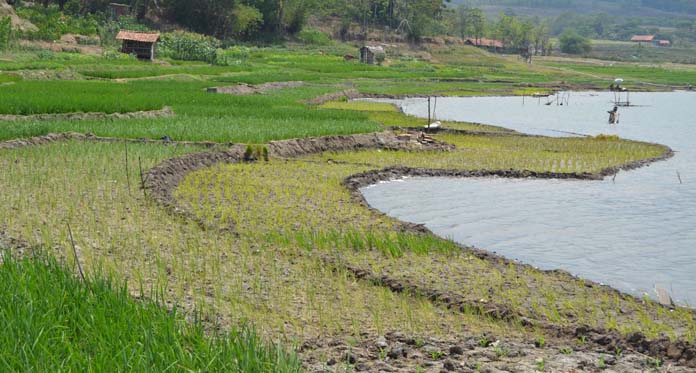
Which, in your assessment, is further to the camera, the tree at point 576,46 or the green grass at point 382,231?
the tree at point 576,46

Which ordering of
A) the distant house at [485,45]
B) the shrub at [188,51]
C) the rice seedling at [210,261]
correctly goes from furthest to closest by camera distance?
the distant house at [485,45] < the shrub at [188,51] < the rice seedling at [210,261]

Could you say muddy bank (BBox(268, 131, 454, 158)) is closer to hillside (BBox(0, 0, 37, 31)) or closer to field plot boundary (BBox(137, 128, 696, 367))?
field plot boundary (BBox(137, 128, 696, 367))

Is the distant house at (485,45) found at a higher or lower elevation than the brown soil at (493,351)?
lower

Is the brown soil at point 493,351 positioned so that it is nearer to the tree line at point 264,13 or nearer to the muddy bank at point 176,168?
the muddy bank at point 176,168

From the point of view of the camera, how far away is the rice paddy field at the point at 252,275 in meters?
4.33

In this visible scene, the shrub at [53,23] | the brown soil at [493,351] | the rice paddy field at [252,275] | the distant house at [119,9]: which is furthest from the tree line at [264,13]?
the brown soil at [493,351]

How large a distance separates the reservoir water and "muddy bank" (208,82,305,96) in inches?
557

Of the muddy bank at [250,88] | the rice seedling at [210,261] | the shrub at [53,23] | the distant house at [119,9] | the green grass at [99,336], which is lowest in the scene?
the muddy bank at [250,88]

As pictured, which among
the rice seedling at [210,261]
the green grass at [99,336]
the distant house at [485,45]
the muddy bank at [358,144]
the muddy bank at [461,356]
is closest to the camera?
the green grass at [99,336]

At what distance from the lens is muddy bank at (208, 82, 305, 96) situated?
2629 centimetres

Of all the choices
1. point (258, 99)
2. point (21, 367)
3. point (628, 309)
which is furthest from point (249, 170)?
point (258, 99)

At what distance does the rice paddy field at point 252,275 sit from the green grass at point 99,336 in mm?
13

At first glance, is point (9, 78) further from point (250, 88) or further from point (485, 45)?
point (485, 45)

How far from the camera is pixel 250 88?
28.9 meters
